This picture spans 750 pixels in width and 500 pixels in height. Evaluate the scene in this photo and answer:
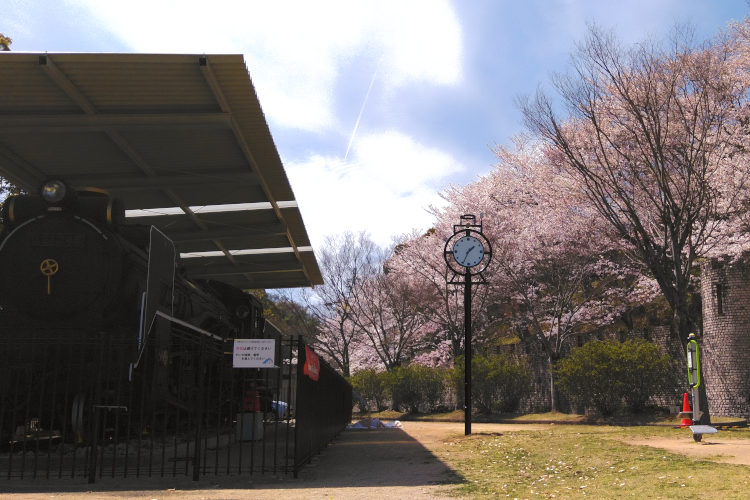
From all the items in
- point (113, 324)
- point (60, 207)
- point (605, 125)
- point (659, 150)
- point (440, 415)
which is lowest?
point (440, 415)

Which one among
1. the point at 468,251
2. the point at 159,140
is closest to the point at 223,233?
the point at 159,140

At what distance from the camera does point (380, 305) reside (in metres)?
36.5

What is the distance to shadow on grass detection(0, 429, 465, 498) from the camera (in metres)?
6.96

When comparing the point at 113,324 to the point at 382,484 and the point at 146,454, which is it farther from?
the point at 382,484

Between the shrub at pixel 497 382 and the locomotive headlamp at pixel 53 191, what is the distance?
21.2 metres

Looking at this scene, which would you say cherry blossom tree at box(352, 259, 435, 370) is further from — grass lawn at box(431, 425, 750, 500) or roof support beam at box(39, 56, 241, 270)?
grass lawn at box(431, 425, 750, 500)

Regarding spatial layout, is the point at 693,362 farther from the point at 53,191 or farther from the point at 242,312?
the point at 53,191

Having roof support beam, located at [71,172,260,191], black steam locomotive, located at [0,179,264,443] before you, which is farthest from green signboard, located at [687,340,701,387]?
roof support beam, located at [71,172,260,191]

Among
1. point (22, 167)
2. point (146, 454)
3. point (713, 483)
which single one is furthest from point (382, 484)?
point (22, 167)

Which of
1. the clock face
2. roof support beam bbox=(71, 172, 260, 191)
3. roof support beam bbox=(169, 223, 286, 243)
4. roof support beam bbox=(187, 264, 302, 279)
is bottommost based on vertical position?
the clock face

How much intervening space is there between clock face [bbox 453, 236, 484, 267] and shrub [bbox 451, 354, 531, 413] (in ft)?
45.4

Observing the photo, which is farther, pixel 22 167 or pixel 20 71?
pixel 22 167

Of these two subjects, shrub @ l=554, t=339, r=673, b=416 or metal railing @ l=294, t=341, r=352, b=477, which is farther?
shrub @ l=554, t=339, r=673, b=416

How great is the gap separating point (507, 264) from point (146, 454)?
2156cm
